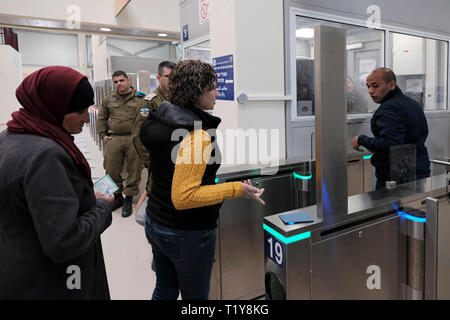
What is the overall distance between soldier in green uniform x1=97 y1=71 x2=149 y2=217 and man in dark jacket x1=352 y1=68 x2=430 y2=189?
2682 mm

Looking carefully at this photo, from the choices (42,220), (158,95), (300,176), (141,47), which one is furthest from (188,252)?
(141,47)

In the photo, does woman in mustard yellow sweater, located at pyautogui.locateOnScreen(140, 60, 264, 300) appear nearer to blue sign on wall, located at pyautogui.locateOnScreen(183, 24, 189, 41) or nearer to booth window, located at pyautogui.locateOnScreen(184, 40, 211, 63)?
booth window, located at pyautogui.locateOnScreen(184, 40, 211, 63)

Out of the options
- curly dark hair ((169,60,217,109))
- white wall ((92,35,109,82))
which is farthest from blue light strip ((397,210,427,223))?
white wall ((92,35,109,82))

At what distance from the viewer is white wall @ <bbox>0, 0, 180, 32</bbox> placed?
4184 mm

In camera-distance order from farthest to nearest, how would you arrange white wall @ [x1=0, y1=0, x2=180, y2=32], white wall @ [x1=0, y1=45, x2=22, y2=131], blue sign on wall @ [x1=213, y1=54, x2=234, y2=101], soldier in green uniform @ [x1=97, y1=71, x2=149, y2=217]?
white wall @ [x1=0, y1=45, x2=22, y2=131]
white wall @ [x1=0, y1=0, x2=180, y2=32]
soldier in green uniform @ [x1=97, y1=71, x2=149, y2=217]
blue sign on wall @ [x1=213, y1=54, x2=234, y2=101]

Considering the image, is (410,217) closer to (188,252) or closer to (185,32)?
(188,252)

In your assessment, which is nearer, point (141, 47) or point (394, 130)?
point (394, 130)

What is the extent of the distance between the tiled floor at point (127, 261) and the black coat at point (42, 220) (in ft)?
4.26

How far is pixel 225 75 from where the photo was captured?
2432mm

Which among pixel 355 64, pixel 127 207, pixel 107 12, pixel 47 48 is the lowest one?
pixel 127 207

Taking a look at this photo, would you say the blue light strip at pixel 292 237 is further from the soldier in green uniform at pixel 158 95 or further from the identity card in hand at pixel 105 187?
the soldier in green uniform at pixel 158 95

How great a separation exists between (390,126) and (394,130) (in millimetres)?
30
